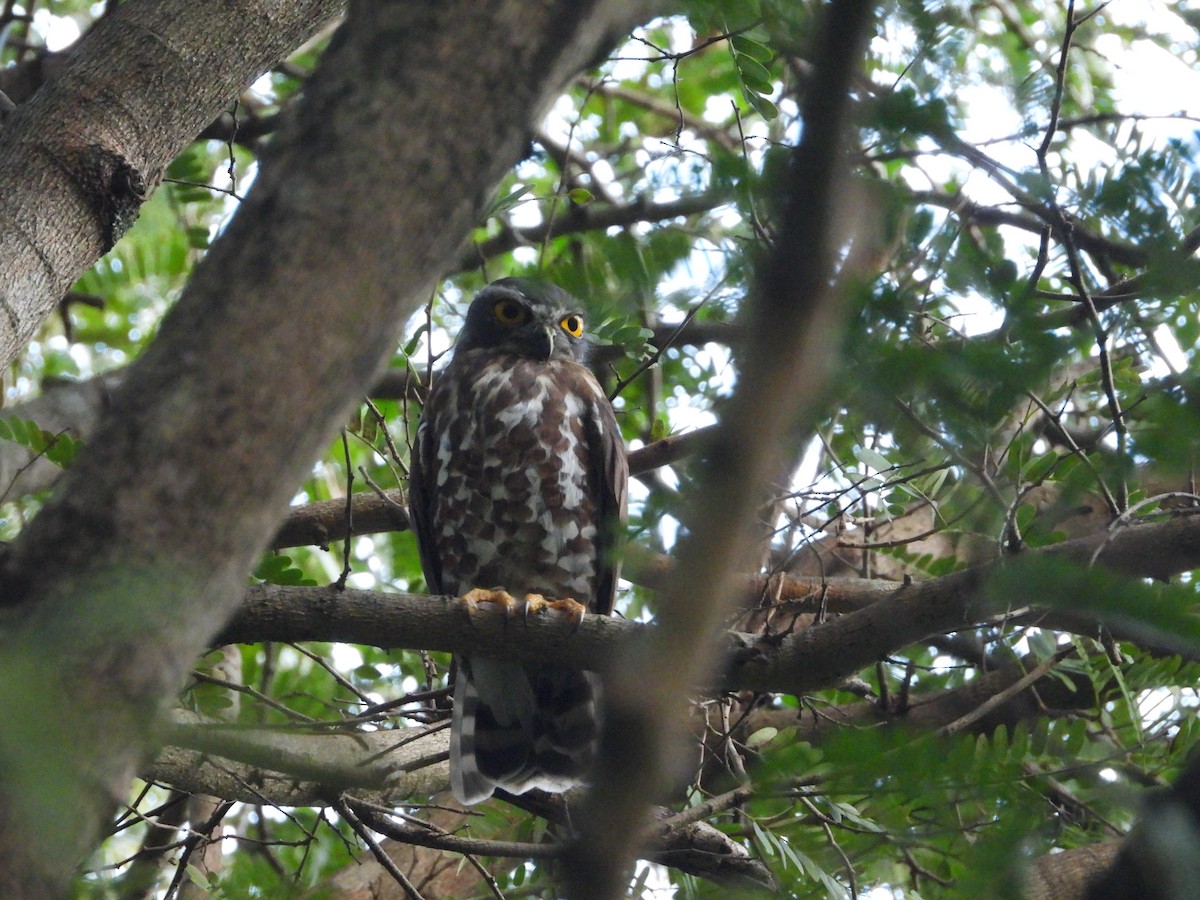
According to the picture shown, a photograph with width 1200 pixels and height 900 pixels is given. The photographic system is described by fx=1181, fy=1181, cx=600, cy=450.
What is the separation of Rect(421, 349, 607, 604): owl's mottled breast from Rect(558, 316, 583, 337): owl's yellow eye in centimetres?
59

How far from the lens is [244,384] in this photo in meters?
1.36

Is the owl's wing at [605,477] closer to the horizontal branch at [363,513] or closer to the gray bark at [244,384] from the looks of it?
the horizontal branch at [363,513]

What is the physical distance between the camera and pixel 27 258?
320cm

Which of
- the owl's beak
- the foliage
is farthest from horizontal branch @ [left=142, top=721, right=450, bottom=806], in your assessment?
the owl's beak

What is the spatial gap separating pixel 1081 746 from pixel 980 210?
180 cm

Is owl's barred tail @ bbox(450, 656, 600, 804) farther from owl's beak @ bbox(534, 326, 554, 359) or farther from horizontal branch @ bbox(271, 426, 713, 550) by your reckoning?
owl's beak @ bbox(534, 326, 554, 359)

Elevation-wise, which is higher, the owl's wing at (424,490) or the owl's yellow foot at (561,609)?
the owl's wing at (424,490)

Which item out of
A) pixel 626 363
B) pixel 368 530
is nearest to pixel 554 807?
pixel 368 530

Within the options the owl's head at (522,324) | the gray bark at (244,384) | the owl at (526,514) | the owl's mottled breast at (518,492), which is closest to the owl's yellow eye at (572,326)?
the owl's head at (522,324)

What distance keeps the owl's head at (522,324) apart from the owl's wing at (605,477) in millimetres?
491

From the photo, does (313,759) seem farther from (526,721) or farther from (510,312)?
(510,312)

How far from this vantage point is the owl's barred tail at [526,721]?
15.7 ft

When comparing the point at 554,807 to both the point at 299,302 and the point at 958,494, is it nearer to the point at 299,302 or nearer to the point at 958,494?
the point at 958,494

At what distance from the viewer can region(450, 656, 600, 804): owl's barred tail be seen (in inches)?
188
